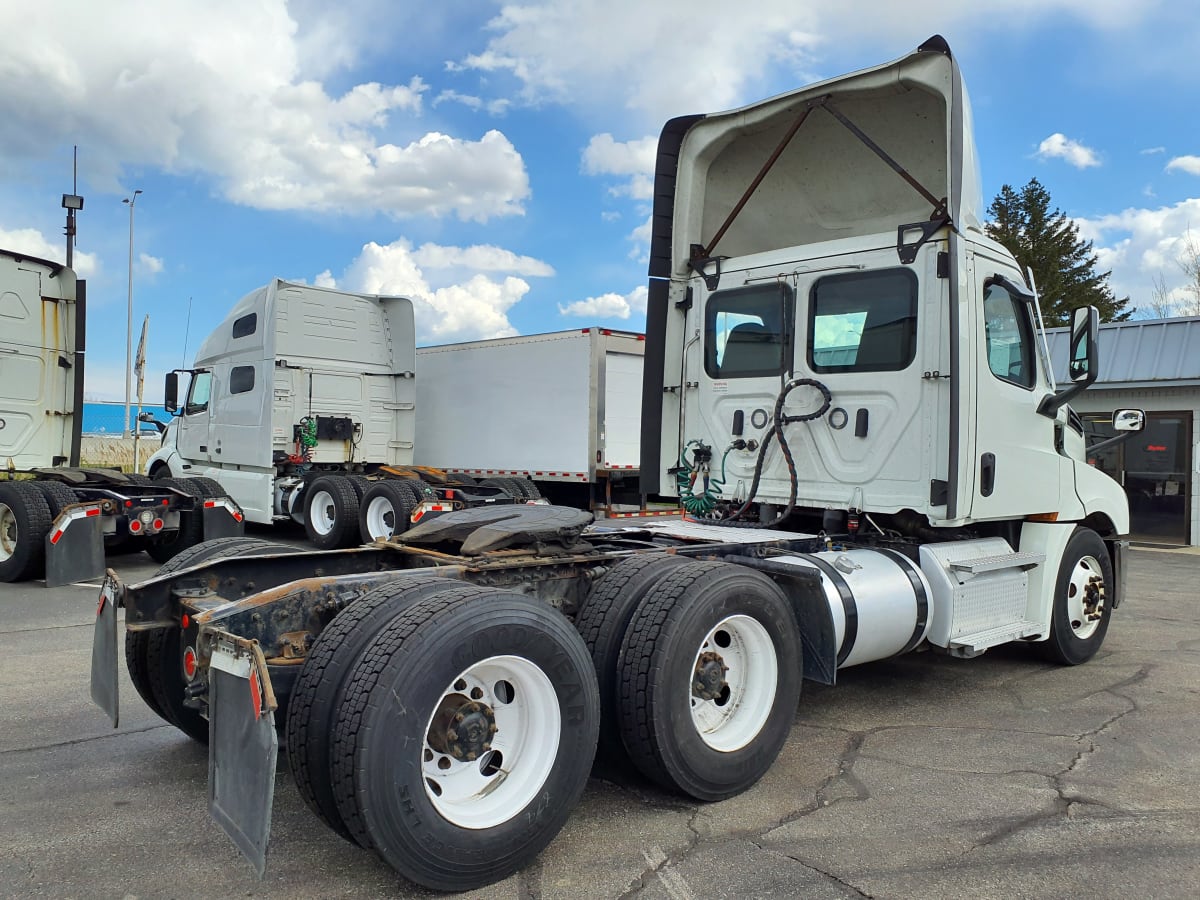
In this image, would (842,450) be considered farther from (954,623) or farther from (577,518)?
(577,518)

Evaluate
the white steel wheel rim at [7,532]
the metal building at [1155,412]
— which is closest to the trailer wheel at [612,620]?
the white steel wheel rim at [7,532]

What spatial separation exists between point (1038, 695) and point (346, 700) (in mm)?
4558

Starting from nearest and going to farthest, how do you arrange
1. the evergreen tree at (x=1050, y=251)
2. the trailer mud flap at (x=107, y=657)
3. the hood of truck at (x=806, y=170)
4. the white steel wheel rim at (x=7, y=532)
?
1. the trailer mud flap at (x=107, y=657)
2. the hood of truck at (x=806, y=170)
3. the white steel wheel rim at (x=7, y=532)
4. the evergreen tree at (x=1050, y=251)

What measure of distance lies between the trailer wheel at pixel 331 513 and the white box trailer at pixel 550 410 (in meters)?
2.52

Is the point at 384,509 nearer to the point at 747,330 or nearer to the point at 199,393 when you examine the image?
the point at 199,393

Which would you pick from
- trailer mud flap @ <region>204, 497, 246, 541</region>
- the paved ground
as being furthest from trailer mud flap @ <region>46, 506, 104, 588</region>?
the paved ground

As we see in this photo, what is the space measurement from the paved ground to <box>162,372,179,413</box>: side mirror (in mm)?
9436

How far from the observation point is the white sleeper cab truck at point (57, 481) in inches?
367

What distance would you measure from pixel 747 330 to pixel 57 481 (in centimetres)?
859

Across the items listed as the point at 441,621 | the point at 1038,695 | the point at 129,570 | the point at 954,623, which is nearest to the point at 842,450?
the point at 954,623

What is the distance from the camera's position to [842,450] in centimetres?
567

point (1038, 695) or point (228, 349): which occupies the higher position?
point (228, 349)

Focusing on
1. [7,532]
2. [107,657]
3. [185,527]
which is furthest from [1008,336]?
[7,532]

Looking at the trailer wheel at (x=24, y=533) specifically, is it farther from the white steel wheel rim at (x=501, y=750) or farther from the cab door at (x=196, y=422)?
the white steel wheel rim at (x=501, y=750)
